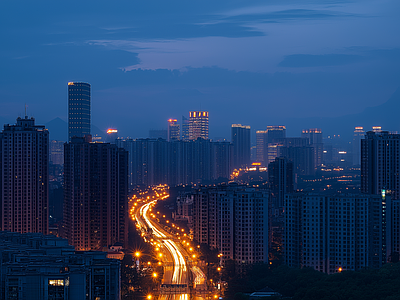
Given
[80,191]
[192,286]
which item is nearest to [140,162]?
[80,191]

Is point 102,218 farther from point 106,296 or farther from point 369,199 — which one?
point 106,296

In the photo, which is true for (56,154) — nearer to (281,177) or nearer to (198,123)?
(198,123)

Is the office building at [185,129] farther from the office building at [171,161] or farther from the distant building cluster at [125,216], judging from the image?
the distant building cluster at [125,216]

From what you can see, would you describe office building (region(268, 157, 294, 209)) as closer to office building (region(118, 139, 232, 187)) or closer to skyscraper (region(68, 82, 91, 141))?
office building (region(118, 139, 232, 187))

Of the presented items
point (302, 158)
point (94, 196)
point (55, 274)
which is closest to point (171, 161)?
point (302, 158)

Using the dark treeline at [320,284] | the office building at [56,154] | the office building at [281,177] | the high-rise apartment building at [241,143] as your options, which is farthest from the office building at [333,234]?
the high-rise apartment building at [241,143]
